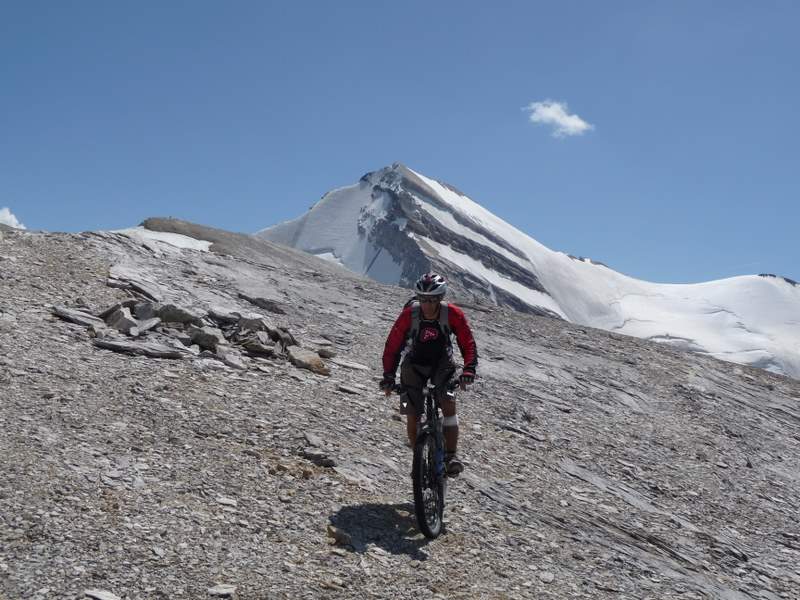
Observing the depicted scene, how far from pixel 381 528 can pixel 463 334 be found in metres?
2.36

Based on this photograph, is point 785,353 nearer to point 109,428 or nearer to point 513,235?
point 513,235

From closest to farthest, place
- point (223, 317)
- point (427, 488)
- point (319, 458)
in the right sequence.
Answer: point (427, 488), point (319, 458), point (223, 317)

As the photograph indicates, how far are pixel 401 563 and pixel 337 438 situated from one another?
10.1 ft

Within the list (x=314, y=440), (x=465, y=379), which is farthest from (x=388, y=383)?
(x=314, y=440)

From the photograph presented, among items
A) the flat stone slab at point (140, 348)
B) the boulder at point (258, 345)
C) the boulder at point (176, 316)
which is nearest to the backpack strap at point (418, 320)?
the flat stone slab at point (140, 348)

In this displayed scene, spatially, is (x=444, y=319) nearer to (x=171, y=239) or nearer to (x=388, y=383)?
(x=388, y=383)

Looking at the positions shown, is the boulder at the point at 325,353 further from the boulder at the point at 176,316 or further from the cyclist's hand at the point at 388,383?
the cyclist's hand at the point at 388,383

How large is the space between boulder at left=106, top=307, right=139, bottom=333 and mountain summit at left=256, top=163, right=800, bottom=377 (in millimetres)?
110042

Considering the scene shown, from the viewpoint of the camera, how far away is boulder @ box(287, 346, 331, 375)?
12.9m

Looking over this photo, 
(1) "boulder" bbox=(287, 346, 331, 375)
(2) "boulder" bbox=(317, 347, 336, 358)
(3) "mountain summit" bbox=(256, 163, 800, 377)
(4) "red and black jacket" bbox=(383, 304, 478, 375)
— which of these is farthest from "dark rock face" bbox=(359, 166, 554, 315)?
(4) "red and black jacket" bbox=(383, 304, 478, 375)

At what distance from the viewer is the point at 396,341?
329 inches

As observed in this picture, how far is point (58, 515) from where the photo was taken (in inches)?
245

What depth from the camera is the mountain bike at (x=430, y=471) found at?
753cm

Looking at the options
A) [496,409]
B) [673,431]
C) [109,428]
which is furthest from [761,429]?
[109,428]
